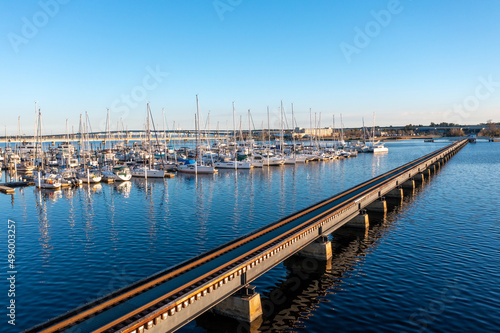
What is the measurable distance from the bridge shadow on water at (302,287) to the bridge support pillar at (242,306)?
0.32 meters

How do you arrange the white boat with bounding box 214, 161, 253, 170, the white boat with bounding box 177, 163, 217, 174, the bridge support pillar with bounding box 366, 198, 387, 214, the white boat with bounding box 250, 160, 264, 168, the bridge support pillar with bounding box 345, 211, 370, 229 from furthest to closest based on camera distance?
the white boat with bounding box 250, 160, 264, 168
the white boat with bounding box 214, 161, 253, 170
the white boat with bounding box 177, 163, 217, 174
the bridge support pillar with bounding box 366, 198, 387, 214
the bridge support pillar with bounding box 345, 211, 370, 229

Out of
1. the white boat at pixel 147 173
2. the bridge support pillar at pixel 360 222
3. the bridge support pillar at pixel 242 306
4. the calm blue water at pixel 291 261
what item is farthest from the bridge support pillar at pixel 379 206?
the white boat at pixel 147 173

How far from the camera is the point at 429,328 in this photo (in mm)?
19578

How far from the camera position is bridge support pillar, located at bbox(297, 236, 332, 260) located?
29.9 metres

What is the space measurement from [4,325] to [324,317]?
19140 millimetres

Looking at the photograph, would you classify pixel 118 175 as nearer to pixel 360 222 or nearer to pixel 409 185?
pixel 360 222

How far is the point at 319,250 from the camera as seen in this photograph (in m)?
30.0

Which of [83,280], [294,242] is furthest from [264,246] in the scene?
[83,280]

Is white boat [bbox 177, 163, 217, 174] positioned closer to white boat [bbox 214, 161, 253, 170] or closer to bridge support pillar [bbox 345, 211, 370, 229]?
white boat [bbox 214, 161, 253, 170]

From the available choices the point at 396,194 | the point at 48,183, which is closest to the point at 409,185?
the point at 396,194

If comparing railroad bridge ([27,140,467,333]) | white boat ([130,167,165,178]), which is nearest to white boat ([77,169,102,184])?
white boat ([130,167,165,178])

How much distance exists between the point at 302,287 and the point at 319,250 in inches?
204

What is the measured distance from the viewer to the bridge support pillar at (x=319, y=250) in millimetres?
29922

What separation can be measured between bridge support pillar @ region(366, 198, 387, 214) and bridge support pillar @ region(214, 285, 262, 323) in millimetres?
33717
